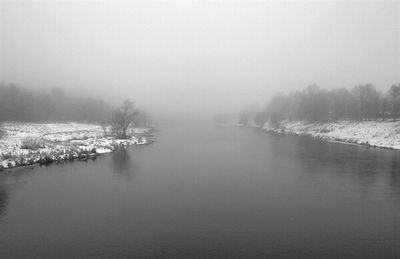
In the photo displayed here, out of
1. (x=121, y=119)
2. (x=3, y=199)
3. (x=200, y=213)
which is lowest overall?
(x=200, y=213)

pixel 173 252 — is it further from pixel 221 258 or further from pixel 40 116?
pixel 40 116

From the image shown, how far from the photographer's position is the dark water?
12.2 meters

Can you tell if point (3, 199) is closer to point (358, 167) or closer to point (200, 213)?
point (200, 213)

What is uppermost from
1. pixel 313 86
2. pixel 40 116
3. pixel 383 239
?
pixel 313 86

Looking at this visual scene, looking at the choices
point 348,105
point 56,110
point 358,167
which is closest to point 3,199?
point 358,167

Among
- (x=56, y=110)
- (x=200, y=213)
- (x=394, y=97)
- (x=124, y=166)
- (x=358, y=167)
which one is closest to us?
(x=200, y=213)

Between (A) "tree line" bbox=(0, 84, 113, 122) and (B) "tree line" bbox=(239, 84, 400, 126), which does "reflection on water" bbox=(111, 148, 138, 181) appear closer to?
(A) "tree line" bbox=(0, 84, 113, 122)

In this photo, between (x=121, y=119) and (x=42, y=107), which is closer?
(x=121, y=119)

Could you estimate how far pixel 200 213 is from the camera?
16.6m

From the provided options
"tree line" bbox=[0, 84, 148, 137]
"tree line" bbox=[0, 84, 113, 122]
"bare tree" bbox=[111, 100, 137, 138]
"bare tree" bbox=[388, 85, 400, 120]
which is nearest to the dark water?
"bare tree" bbox=[111, 100, 137, 138]

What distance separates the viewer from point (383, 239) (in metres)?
13.0

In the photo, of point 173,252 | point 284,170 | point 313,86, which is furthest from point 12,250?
point 313,86

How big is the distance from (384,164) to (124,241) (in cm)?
3261

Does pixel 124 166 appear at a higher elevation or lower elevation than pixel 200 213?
higher
